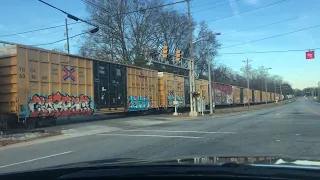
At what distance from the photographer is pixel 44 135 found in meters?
17.9

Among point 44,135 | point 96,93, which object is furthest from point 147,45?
point 44,135

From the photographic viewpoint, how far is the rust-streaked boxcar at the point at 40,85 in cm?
1966

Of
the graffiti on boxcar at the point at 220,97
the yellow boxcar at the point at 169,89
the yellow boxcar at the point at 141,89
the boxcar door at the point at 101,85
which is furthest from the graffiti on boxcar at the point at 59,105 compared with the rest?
the graffiti on boxcar at the point at 220,97

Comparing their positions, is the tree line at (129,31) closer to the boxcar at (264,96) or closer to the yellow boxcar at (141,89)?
the yellow boxcar at (141,89)

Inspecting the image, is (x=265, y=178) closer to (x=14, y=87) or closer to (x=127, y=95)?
(x=14, y=87)

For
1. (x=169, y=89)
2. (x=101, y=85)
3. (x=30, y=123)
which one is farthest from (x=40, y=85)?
(x=169, y=89)

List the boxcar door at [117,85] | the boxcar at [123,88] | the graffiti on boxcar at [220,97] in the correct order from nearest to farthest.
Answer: the boxcar at [123,88], the boxcar door at [117,85], the graffiti on boxcar at [220,97]

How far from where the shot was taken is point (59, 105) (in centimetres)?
2245

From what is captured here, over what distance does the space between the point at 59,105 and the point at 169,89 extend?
1857 cm

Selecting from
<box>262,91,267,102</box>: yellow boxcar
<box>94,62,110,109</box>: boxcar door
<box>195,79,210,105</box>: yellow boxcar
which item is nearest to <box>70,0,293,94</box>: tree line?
<box>195,79,210,105</box>: yellow boxcar

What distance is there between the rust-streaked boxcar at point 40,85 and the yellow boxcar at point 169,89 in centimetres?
1382

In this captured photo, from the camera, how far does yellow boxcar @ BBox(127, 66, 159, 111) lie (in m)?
31.5

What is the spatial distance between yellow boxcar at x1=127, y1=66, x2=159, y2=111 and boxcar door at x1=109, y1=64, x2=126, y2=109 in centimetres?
91

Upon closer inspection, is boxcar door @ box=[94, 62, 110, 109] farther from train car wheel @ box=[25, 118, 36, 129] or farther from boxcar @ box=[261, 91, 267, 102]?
boxcar @ box=[261, 91, 267, 102]
